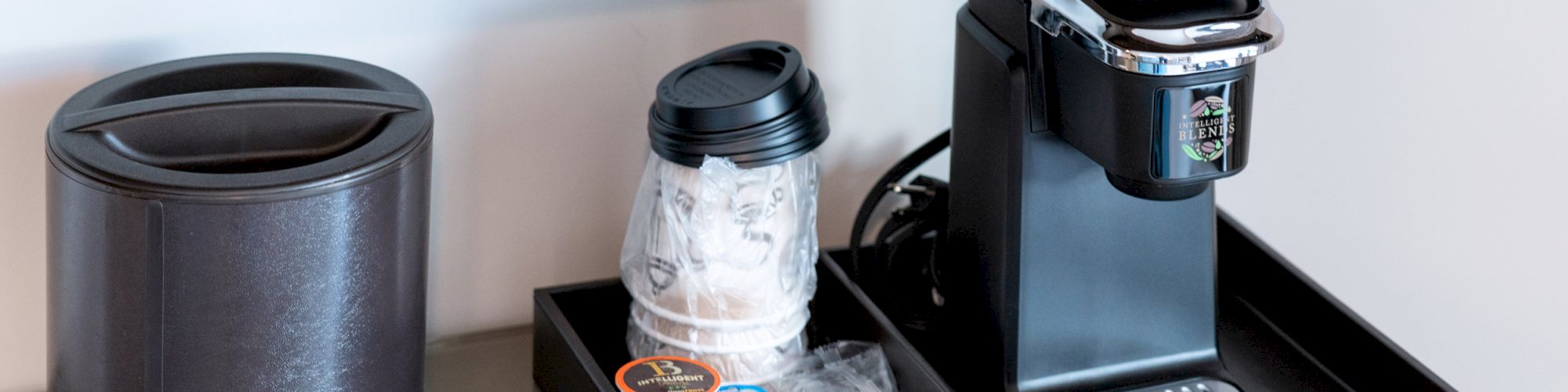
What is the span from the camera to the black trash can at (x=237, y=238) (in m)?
0.60

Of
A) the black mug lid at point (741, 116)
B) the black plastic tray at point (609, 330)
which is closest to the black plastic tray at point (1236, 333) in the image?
the black plastic tray at point (609, 330)

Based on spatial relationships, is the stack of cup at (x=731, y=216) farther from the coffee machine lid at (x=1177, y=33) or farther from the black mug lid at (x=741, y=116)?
the coffee machine lid at (x=1177, y=33)

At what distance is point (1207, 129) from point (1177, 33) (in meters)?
0.05

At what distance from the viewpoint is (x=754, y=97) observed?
74 cm

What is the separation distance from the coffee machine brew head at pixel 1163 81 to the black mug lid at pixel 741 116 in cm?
14

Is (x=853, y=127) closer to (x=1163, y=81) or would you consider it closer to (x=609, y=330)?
(x=609, y=330)

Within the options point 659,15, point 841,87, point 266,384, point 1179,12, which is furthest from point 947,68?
point 266,384

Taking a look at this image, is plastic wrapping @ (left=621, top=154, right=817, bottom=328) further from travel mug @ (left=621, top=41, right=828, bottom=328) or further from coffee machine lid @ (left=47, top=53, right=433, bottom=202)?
coffee machine lid @ (left=47, top=53, right=433, bottom=202)

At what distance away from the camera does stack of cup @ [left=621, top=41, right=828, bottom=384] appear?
74 cm

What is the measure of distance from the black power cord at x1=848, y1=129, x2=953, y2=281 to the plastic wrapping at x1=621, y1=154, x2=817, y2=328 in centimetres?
9

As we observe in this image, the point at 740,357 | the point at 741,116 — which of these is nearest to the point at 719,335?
the point at 740,357

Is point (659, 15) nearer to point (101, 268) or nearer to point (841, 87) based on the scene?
point (841, 87)

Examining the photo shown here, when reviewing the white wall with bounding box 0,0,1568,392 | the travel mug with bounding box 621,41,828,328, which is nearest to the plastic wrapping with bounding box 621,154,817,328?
the travel mug with bounding box 621,41,828,328

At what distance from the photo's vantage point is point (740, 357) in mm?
794
